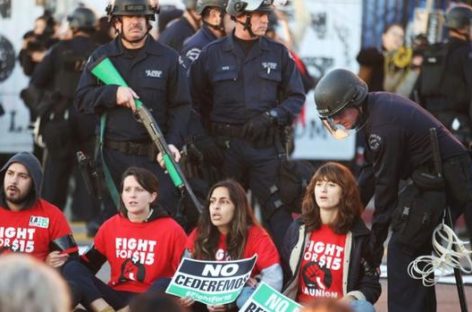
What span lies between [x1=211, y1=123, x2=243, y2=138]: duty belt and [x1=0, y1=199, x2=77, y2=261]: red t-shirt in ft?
5.71

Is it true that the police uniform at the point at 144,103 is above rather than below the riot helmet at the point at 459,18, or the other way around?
below

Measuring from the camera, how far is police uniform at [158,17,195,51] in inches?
474

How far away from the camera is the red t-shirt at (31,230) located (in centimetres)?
893

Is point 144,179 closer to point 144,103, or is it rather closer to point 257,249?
point 257,249

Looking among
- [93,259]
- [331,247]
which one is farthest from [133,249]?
[331,247]

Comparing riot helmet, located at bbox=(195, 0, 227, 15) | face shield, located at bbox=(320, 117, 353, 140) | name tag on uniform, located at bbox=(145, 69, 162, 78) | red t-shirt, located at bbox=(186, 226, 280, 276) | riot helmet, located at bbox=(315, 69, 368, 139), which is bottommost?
red t-shirt, located at bbox=(186, 226, 280, 276)

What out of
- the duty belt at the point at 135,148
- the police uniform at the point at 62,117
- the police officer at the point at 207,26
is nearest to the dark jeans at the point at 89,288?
the duty belt at the point at 135,148

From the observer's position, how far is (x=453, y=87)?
40.0ft

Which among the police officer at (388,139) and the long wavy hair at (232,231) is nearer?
the police officer at (388,139)

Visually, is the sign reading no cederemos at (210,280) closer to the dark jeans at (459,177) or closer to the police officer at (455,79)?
the dark jeans at (459,177)

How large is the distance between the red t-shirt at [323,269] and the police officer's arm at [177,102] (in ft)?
5.50

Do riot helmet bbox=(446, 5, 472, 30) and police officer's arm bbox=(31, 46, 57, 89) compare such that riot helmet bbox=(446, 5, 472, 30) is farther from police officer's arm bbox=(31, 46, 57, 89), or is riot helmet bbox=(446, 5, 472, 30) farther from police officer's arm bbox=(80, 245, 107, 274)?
police officer's arm bbox=(80, 245, 107, 274)

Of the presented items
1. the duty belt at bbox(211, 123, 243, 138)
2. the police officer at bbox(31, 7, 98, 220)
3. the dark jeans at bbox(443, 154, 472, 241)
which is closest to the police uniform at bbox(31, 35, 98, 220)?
the police officer at bbox(31, 7, 98, 220)

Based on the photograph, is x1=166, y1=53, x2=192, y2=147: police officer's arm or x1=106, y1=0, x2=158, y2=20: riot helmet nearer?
x1=106, y1=0, x2=158, y2=20: riot helmet
